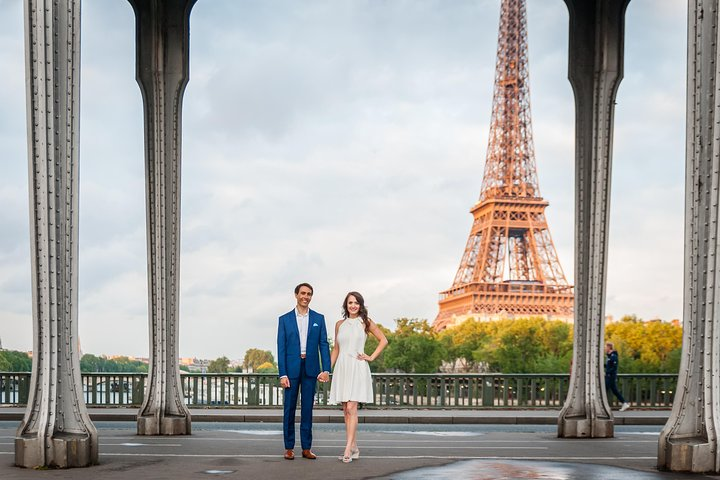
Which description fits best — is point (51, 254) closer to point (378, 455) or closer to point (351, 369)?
point (351, 369)

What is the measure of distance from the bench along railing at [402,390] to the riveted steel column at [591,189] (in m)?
9.91

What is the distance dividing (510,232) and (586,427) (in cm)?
8101

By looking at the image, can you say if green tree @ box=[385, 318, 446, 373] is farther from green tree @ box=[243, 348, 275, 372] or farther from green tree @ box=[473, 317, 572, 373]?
green tree @ box=[243, 348, 275, 372]

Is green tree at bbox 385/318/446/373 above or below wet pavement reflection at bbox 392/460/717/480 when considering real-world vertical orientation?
below

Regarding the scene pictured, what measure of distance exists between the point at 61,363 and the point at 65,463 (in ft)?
3.40

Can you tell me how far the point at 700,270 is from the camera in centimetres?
1081

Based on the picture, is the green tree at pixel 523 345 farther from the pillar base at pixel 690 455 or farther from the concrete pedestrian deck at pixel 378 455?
the pillar base at pixel 690 455

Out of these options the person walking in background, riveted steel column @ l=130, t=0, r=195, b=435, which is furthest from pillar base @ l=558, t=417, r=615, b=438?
the person walking in background

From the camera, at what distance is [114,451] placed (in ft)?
43.0

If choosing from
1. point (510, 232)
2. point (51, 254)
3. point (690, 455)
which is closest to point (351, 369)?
point (51, 254)

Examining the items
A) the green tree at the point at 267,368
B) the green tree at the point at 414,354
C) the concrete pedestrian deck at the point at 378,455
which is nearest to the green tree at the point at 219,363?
the green tree at the point at 267,368

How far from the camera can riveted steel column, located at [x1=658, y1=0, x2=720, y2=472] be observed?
10.6m

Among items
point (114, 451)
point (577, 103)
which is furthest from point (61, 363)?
point (577, 103)

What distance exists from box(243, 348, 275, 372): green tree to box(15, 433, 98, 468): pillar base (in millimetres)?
74316
